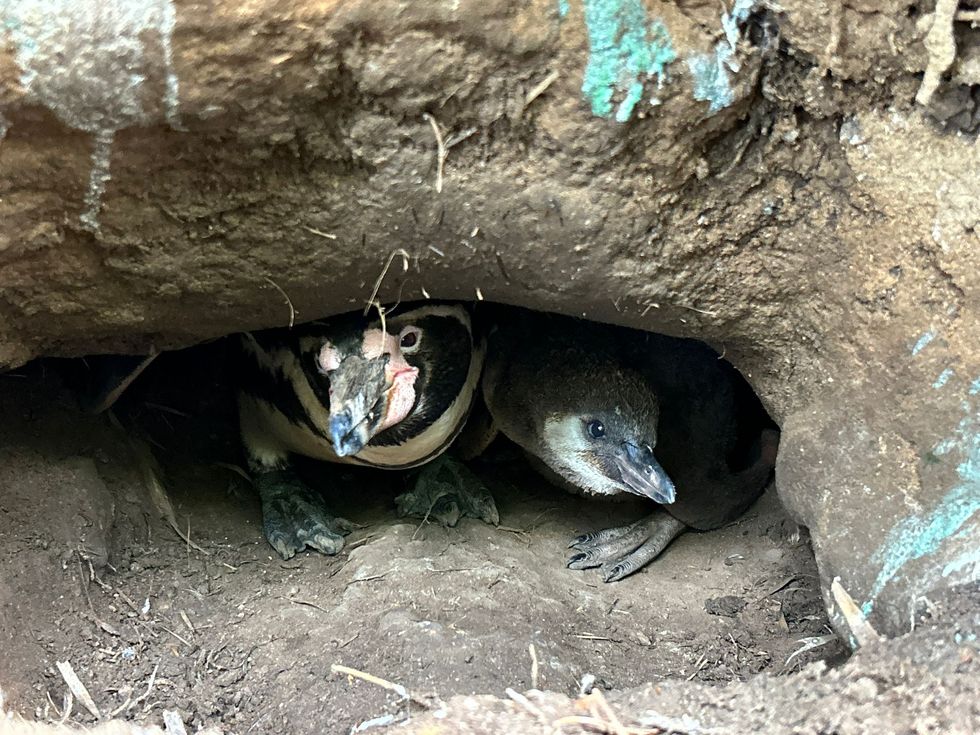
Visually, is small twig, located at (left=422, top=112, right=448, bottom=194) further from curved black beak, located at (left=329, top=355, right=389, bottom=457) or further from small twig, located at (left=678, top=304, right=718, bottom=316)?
curved black beak, located at (left=329, top=355, right=389, bottom=457)

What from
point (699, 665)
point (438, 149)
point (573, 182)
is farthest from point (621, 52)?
point (699, 665)

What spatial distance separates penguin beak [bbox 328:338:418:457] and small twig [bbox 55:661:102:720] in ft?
2.50

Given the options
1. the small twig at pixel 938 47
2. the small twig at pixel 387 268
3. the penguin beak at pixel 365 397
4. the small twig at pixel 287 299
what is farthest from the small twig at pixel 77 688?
the small twig at pixel 938 47

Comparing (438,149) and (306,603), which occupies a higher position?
(438,149)

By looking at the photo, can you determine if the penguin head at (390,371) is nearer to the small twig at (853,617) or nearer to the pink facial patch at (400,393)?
the pink facial patch at (400,393)

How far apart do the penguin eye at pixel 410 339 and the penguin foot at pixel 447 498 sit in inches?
24.7

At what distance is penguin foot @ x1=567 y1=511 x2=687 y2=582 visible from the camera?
2709 millimetres

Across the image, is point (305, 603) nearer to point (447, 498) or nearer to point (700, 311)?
point (447, 498)

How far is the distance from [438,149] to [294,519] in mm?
1568

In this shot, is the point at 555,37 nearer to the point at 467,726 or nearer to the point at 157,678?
the point at 467,726

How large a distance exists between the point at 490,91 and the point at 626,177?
323 millimetres

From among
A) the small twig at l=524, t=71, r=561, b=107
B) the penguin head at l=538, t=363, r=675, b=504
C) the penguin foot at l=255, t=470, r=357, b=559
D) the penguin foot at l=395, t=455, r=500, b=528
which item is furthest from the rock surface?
the penguin foot at l=395, t=455, r=500, b=528

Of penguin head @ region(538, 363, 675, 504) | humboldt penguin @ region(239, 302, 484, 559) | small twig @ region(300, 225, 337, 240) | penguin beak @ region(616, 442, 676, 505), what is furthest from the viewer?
penguin head @ region(538, 363, 675, 504)

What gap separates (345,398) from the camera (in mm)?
Result: 2303
